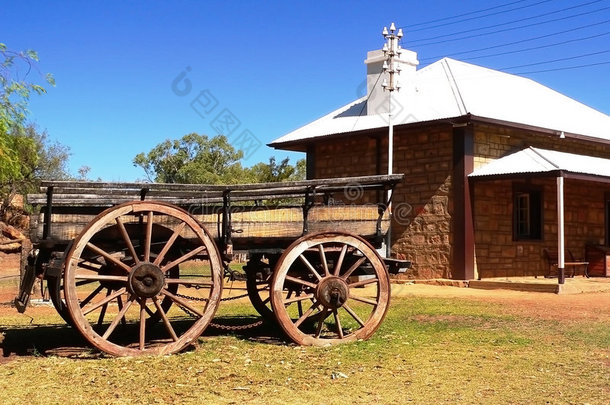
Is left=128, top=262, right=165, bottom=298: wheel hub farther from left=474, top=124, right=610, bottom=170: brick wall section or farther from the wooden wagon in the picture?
left=474, top=124, right=610, bottom=170: brick wall section

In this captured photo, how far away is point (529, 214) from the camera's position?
61.1ft

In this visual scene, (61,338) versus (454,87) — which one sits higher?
(454,87)

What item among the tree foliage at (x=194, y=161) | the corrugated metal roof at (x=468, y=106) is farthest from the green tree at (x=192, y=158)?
the corrugated metal roof at (x=468, y=106)

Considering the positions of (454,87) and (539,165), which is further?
(454,87)

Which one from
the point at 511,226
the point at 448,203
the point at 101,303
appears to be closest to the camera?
the point at 101,303

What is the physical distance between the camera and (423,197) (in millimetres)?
17859

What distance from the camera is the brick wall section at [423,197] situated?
17.4 metres

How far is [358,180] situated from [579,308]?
6.40 metres

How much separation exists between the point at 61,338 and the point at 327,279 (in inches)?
124

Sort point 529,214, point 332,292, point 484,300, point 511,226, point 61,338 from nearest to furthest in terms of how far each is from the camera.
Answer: point 332,292 < point 61,338 < point 484,300 < point 511,226 < point 529,214

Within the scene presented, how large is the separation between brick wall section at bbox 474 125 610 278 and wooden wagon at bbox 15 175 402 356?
9.59 metres

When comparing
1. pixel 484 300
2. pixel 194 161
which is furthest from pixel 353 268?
pixel 194 161

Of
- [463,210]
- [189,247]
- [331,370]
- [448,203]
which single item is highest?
[448,203]

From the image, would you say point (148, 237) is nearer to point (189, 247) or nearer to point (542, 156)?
point (189, 247)
